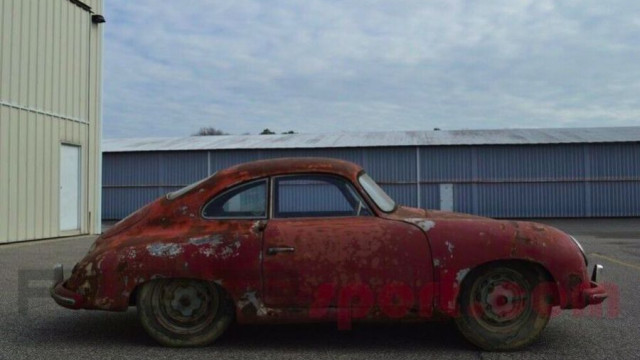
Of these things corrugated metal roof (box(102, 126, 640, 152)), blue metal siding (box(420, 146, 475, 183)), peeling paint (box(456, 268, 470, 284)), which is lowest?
peeling paint (box(456, 268, 470, 284))

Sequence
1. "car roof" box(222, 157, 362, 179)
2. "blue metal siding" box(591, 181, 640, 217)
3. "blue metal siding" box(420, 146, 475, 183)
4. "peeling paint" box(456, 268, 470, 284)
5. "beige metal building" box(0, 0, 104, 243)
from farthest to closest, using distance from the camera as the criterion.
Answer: "blue metal siding" box(420, 146, 475, 183) → "blue metal siding" box(591, 181, 640, 217) → "beige metal building" box(0, 0, 104, 243) → "car roof" box(222, 157, 362, 179) → "peeling paint" box(456, 268, 470, 284)

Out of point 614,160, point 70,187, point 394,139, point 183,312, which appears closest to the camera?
point 183,312

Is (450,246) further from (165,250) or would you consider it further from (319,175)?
(165,250)

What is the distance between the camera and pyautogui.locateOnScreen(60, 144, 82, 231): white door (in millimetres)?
15164

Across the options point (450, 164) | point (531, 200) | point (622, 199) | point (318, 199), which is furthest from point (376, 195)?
point (622, 199)

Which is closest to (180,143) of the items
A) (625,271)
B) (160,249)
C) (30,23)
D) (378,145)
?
Result: (378,145)

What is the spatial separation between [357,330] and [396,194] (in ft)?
71.4

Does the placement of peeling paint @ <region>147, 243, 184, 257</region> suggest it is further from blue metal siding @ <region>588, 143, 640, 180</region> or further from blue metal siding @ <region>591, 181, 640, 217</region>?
blue metal siding @ <region>591, 181, 640, 217</region>

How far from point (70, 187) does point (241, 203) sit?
12.3m

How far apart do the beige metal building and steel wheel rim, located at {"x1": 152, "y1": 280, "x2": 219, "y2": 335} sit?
9982mm

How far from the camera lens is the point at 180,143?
99.3 feet

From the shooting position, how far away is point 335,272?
448cm

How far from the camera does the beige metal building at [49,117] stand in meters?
13.2

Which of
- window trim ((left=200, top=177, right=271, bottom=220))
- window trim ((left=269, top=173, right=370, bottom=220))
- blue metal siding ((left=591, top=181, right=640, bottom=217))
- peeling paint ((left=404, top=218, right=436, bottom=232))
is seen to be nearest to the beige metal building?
window trim ((left=200, top=177, right=271, bottom=220))
